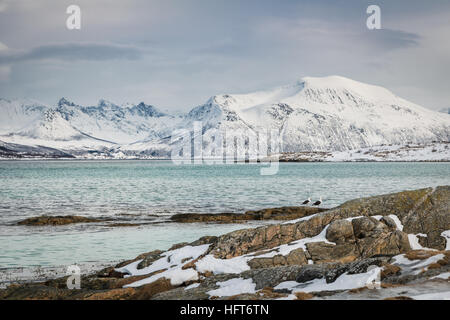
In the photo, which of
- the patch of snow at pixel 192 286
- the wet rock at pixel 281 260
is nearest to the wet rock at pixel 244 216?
the wet rock at pixel 281 260

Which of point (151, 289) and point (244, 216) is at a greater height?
point (151, 289)

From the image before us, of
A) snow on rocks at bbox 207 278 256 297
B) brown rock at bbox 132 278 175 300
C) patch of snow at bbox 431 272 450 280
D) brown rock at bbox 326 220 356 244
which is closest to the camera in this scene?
patch of snow at bbox 431 272 450 280

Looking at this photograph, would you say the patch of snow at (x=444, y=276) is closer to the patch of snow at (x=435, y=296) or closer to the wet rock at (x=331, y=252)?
the patch of snow at (x=435, y=296)

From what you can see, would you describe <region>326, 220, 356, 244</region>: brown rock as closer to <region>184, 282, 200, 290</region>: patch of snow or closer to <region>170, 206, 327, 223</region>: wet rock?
<region>184, 282, 200, 290</region>: patch of snow

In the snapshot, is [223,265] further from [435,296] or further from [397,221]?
[435,296]

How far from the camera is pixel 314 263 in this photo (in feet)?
54.7

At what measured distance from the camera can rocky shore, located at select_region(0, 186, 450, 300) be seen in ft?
39.0

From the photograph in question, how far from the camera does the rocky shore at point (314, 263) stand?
1188 cm

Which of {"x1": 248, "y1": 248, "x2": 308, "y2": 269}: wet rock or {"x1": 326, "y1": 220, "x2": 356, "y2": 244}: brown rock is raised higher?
{"x1": 326, "y1": 220, "x2": 356, "y2": 244}: brown rock

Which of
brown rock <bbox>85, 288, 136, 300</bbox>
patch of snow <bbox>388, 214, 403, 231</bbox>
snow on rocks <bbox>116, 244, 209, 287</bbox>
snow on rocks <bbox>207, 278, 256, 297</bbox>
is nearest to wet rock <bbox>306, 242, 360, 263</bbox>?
patch of snow <bbox>388, 214, 403, 231</bbox>

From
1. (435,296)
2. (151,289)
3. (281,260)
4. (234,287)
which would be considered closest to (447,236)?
(281,260)

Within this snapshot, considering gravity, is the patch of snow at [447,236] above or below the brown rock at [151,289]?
above
